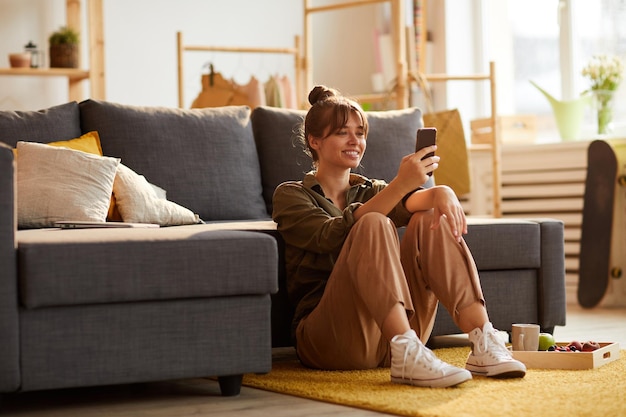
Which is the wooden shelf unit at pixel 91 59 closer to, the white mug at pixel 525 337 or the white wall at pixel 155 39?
the white wall at pixel 155 39

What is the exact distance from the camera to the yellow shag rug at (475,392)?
2.08 m

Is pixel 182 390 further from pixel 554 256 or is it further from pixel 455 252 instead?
pixel 554 256

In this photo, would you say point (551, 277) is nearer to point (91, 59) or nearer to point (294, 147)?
point (294, 147)

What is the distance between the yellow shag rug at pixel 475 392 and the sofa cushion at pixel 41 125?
112 centimetres

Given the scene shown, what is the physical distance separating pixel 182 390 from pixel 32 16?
3464 millimetres

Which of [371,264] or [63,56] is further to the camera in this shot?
[63,56]

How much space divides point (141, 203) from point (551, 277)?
4.37 feet

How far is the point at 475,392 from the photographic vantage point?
226cm

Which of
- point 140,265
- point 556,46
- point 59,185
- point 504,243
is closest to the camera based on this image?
point 140,265

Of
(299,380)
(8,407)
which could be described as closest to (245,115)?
(299,380)

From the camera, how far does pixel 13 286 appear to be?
7.02 feet

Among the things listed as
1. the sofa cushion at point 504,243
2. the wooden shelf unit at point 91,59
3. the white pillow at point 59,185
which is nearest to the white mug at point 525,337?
the sofa cushion at point 504,243

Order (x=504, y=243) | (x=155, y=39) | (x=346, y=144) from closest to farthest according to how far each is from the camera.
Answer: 1. (x=346, y=144)
2. (x=504, y=243)
3. (x=155, y=39)

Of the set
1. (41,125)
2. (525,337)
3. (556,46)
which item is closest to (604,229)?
(556,46)
